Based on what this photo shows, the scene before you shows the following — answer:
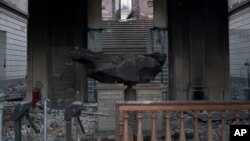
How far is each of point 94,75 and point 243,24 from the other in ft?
40.1

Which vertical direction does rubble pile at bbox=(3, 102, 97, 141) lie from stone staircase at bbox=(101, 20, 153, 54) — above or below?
below

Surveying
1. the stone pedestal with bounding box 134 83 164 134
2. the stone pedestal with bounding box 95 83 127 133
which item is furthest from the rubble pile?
the stone pedestal with bounding box 134 83 164 134

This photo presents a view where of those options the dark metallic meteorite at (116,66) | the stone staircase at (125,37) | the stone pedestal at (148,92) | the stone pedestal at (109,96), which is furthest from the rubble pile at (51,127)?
the stone staircase at (125,37)

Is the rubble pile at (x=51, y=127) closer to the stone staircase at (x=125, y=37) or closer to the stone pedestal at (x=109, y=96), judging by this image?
the stone pedestal at (x=109, y=96)

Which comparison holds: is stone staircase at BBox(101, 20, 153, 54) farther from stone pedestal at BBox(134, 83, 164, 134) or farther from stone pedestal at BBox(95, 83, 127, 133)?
stone pedestal at BBox(95, 83, 127, 133)

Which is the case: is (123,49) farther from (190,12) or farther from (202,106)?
(202,106)

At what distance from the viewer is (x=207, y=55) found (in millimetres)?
14750

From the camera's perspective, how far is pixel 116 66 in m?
9.07

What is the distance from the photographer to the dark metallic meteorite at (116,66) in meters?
9.06

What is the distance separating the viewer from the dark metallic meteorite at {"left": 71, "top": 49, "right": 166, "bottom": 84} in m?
9.06

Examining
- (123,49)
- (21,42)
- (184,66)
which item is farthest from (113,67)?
→ (21,42)

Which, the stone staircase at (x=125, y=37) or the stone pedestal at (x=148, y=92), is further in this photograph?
the stone staircase at (x=125, y=37)

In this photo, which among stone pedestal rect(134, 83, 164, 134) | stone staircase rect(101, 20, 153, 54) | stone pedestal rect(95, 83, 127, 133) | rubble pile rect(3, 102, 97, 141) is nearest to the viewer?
rubble pile rect(3, 102, 97, 141)

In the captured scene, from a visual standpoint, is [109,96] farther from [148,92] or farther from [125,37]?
[125,37]
